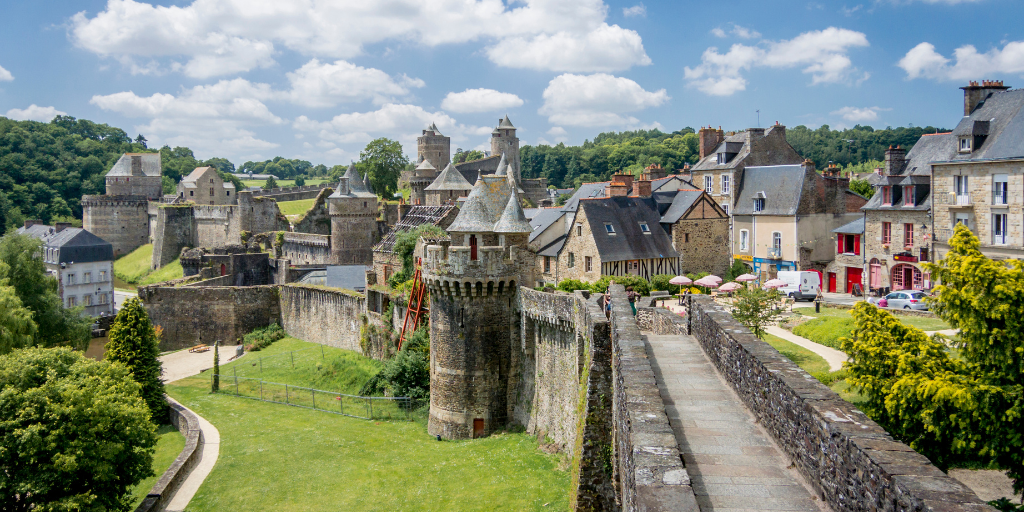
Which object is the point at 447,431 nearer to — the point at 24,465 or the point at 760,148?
the point at 24,465

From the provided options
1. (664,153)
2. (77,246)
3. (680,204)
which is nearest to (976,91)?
(680,204)

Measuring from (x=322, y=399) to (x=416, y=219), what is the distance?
512 inches

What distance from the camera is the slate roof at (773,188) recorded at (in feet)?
136

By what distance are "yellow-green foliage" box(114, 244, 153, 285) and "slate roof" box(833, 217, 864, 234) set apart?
60.7 meters

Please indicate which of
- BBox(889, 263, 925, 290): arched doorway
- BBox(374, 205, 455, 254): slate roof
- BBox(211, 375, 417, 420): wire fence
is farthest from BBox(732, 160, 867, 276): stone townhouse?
BBox(211, 375, 417, 420): wire fence

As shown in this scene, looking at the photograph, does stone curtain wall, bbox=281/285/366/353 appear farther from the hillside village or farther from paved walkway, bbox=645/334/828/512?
paved walkway, bbox=645/334/828/512

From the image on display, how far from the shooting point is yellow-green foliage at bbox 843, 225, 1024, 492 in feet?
39.4

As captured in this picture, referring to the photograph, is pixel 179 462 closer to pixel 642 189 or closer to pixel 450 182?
pixel 642 189

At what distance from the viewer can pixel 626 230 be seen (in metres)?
38.0

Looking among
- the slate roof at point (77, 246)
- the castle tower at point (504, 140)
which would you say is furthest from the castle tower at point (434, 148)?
A: the slate roof at point (77, 246)

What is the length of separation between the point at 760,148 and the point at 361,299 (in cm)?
2643

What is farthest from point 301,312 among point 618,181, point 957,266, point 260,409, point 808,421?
point 808,421

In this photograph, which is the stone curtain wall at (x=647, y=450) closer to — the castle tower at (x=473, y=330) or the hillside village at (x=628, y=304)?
the hillside village at (x=628, y=304)

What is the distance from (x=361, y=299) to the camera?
1405 inches
